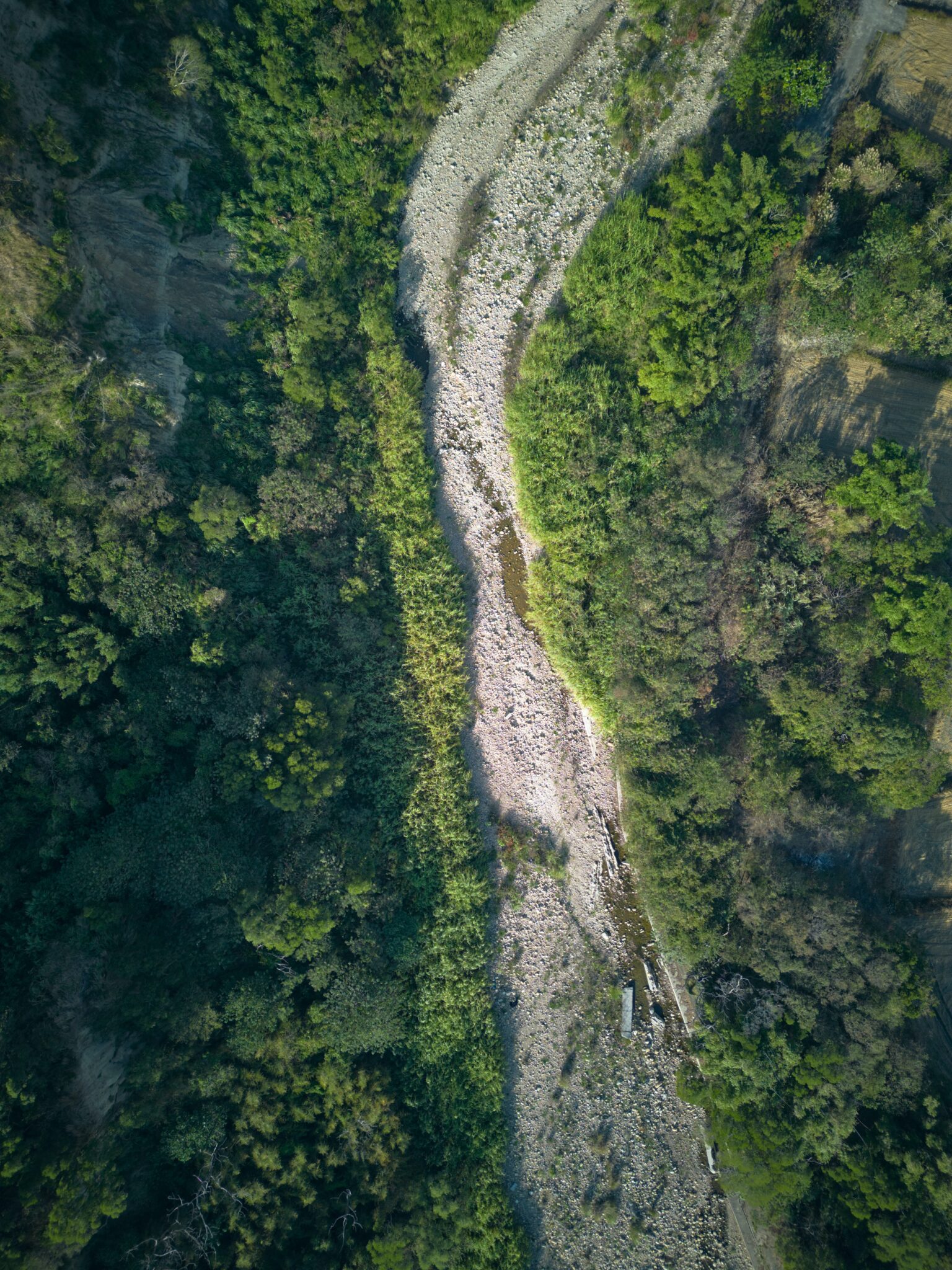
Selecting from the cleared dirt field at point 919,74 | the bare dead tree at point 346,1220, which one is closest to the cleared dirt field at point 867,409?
the cleared dirt field at point 919,74

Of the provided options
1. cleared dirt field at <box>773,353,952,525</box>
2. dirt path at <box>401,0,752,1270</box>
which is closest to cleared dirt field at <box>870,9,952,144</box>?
dirt path at <box>401,0,752,1270</box>

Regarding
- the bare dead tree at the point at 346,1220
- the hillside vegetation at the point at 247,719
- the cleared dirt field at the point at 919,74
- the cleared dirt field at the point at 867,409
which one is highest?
the cleared dirt field at the point at 919,74

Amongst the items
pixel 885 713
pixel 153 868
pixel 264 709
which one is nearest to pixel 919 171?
pixel 885 713

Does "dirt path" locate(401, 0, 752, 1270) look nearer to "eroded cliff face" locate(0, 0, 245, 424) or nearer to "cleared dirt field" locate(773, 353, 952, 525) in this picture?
"eroded cliff face" locate(0, 0, 245, 424)

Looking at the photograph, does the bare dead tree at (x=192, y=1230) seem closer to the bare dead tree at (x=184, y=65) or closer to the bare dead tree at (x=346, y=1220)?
the bare dead tree at (x=346, y=1220)

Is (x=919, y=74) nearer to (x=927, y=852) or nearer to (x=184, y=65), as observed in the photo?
(x=184, y=65)
